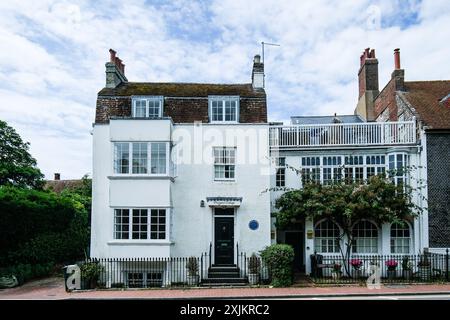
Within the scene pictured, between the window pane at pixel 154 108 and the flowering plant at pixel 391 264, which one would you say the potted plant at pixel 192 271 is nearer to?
the window pane at pixel 154 108

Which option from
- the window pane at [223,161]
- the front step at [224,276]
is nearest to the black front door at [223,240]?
the front step at [224,276]

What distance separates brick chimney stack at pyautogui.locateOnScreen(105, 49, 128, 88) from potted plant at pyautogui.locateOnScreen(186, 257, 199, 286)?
10.2m

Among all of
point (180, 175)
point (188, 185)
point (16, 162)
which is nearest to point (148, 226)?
point (188, 185)

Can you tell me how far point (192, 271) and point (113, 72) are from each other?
37.0ft

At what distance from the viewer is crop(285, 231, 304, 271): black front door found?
23375 millimetres

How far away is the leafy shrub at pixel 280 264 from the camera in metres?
19.0

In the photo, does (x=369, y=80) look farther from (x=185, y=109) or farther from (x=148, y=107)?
(x=148, y=107)

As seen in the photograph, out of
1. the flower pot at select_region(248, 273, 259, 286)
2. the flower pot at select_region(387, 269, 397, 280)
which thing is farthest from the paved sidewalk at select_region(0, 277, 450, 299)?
the flower pot at select_region(387, 269, 397, 280)

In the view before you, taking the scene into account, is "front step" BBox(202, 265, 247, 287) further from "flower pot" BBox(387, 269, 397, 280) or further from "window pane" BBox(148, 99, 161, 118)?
"window pane" BBox(148, 99, 161, 118)

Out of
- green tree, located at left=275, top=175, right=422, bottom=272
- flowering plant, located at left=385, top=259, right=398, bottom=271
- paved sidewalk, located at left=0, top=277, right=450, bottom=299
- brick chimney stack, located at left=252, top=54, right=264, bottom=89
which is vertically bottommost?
paved sidewalk, located at left=0, top=277, right=450, bottom=299

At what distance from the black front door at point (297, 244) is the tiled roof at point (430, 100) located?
8.72 meters

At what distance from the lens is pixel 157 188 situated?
68.3 ft

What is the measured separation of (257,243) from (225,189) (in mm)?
3059
